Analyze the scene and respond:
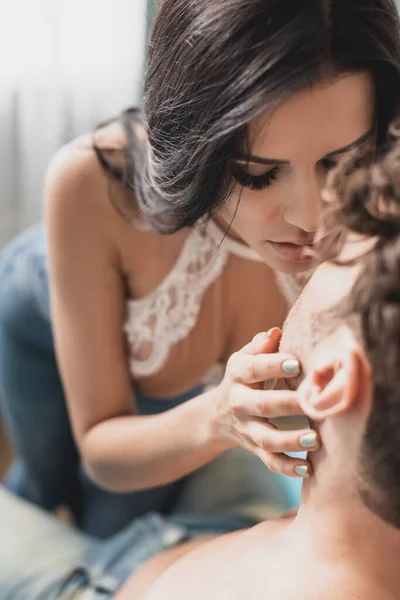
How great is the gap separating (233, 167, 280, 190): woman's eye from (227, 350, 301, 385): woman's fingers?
150 millimetres

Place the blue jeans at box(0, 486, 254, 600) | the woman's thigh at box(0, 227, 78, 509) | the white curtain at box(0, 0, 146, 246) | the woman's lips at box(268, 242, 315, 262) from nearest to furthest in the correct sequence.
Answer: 1. the woman's lips at box(268, 242, 315, 262)
2. the blue jeans at box(0, 486, 254, 600)
3. the woman's thigh at box(0, 227, 78, 509)
4. the white curtain at box(0, 0, 146, 246)

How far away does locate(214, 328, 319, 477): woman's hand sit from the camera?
58 centimetres

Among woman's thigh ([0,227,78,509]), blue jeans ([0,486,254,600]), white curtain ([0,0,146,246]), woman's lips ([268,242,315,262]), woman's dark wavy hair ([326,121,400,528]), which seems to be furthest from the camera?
white curtain ([0,0,146,246])

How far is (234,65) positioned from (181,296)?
15.1 inches

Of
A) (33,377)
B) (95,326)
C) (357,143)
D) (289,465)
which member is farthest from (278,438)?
(33,377)

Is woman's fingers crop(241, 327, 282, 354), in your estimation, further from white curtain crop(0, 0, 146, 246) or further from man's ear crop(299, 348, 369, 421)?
white curtain crop(0, 0, 146, 246)

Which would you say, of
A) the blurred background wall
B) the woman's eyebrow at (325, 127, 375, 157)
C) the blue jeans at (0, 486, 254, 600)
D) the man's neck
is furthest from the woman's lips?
the blurred background wall

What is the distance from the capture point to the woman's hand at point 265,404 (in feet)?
1.89

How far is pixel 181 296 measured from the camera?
92cm

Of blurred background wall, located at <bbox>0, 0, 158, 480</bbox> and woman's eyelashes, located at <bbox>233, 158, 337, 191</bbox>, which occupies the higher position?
blurred background wall, located at <bbox>0, 0, 158, 480</bbox>

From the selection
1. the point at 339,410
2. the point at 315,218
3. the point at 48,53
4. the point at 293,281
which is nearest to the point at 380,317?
the point at 339,410

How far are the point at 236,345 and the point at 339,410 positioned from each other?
453mm

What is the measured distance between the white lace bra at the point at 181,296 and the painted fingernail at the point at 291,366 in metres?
0.33

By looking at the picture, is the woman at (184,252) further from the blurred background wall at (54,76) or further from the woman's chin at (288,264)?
the blurred background wall at (54,76)
